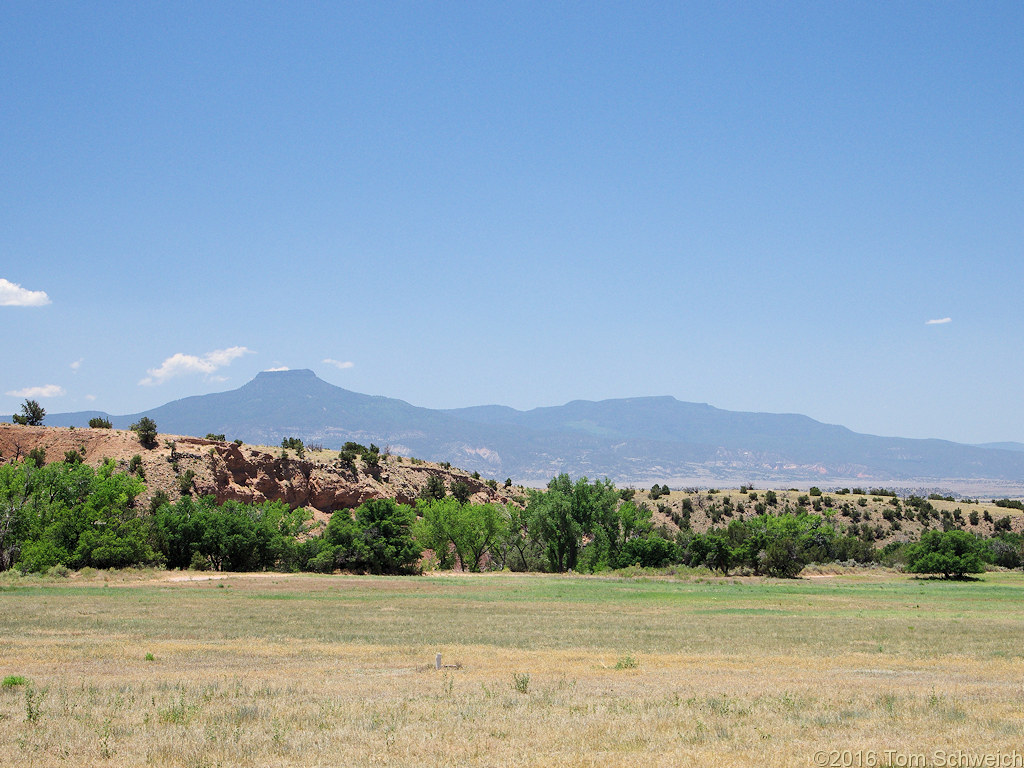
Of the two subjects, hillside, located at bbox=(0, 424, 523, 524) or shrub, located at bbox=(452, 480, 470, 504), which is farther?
shrub, located at bbox=(452, 480, 470, 504)

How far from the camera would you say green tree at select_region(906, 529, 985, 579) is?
202 feet

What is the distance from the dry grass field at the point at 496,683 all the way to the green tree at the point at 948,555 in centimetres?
2331

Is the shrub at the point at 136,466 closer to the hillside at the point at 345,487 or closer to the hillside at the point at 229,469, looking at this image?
the hillside at the point at 229,469

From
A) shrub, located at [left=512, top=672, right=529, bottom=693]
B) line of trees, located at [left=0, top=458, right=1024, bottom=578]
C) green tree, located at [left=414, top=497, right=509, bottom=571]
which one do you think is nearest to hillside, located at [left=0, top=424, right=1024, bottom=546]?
line of trees, located at [left=0, top=458, right=1024, bottom=578]

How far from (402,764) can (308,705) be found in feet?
14.1

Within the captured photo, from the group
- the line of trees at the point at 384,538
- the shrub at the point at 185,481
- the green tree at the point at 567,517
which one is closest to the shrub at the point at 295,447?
the shrub at the point at 185,481

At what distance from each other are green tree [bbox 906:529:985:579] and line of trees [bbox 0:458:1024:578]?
0.27ft

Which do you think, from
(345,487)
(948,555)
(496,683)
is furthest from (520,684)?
(345,487)

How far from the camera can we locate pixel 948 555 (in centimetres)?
6184

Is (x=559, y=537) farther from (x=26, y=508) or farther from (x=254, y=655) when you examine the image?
(x=254, y=655)

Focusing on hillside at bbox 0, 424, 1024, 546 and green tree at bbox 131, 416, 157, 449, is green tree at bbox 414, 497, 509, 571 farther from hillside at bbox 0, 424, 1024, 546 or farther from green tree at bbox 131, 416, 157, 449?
green tree at bbox 131, 416, 157, 449

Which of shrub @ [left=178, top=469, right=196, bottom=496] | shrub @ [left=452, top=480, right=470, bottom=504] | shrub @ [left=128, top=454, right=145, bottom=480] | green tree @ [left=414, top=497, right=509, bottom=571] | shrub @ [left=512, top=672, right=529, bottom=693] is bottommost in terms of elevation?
green tree @ [left=414, top=497, right=509, bottom=571]

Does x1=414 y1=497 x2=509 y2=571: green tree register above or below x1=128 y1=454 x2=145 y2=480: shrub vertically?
below

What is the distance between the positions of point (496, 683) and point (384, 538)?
44291 mm
